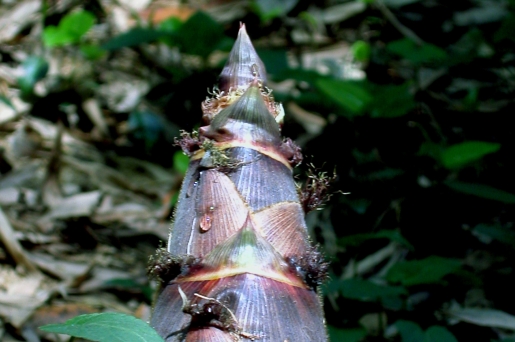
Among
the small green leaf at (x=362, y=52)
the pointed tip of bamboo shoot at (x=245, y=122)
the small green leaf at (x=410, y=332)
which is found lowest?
the small green leaf at (x=410, y=332)

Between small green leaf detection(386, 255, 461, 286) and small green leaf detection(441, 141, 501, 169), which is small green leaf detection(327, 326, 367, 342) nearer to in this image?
small green leaf detection(386, 255, 461, 286)

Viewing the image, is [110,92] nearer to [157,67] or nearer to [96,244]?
[157,67]

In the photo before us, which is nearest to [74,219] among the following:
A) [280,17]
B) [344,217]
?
[344,217]

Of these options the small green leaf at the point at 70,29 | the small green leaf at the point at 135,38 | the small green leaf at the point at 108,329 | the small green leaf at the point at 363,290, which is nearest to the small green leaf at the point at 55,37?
the small green leaf at the point at 70,29

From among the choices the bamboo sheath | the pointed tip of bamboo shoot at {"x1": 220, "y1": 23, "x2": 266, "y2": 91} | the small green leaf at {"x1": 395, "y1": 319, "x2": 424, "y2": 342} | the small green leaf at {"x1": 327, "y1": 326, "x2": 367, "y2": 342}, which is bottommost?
the small green leaf at {"x1": 327, "y1": 326, "x2": 367, "y2": 342}

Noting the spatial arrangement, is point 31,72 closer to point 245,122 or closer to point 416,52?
point 416,52

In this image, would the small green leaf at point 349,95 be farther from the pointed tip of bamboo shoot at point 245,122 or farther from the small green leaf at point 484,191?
the pointed tip of bamboo shoot at point 245,122

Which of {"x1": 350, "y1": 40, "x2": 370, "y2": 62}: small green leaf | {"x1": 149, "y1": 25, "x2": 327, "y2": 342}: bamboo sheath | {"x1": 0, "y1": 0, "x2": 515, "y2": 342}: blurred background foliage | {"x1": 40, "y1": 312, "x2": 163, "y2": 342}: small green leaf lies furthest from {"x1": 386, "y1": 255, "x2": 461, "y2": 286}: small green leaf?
{"x1": 350, "y1": 40, "x2": 370, "y2": 62}: small green leaf
